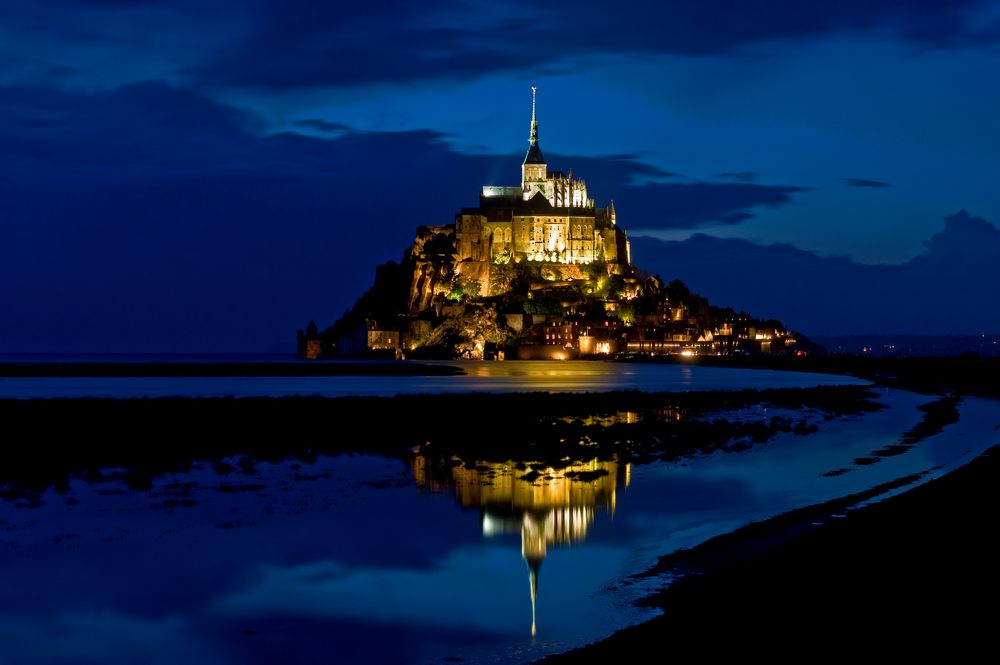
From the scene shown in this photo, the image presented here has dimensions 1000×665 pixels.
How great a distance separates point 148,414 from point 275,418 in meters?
5.67

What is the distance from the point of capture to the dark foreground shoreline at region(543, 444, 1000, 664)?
9180 mm

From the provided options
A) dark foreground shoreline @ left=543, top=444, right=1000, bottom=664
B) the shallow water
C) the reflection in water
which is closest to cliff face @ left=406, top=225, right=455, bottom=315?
the reflection in water

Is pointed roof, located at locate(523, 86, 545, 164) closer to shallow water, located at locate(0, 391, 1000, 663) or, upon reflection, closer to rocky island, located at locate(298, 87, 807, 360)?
rocky island, located at locate(298, 87, 807, 360)

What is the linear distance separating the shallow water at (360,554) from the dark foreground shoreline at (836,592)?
2.90 feet

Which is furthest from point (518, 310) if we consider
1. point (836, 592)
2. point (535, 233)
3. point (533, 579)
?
point (836, 592)

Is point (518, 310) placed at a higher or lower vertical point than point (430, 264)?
lower

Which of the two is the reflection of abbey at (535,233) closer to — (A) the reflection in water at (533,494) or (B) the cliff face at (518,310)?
(B) the cliff face at (518,310)

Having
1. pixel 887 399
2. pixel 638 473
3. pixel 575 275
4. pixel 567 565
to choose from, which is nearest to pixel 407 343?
pixel 575 275

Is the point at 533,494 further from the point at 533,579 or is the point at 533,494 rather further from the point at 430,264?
the point at 430,264

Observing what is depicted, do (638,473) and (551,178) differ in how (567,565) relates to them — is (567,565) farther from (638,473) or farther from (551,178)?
(551,178)

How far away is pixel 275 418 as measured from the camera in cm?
4012

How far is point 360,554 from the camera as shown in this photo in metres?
15.6

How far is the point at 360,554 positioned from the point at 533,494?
229 inches

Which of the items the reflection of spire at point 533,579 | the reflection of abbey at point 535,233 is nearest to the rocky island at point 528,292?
the reflection of abbey at point 535,233
